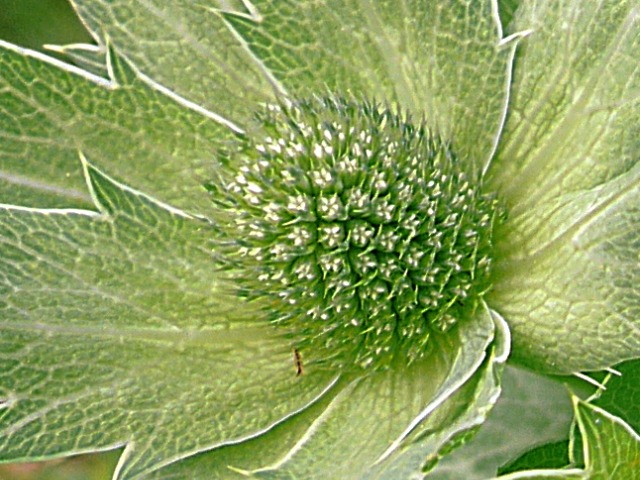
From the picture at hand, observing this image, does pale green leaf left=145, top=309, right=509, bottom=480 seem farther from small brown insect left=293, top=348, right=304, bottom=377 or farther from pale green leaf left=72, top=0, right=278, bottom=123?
pale green leaf left=72, top=0, right=278, bottom=123

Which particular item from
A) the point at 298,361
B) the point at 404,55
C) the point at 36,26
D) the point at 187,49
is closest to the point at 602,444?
the point at 298,361

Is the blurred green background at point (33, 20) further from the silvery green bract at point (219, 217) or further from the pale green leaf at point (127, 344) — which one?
the pale green leaf at point (127, 344)

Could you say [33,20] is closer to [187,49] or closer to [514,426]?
[187,49]

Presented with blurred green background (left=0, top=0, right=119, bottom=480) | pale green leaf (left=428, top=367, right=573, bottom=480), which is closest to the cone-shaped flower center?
pale green leaf (left=428, top=367, right=573, bottom=480)

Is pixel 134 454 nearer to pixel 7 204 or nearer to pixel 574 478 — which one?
pixel 7 204

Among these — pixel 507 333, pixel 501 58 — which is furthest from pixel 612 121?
pixel 507 333

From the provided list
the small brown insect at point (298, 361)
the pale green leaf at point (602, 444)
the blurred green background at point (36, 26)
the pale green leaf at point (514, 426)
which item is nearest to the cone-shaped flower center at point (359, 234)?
the small brown insect at point (298, 361)
